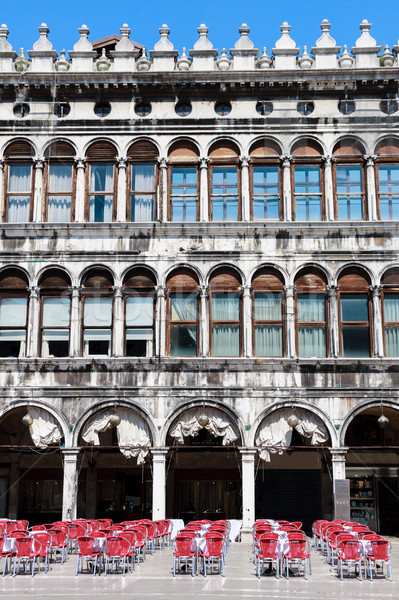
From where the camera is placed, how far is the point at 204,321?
2812 centimetres

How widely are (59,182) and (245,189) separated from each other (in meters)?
6.83

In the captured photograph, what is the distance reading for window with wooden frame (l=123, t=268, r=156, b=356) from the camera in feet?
92.9

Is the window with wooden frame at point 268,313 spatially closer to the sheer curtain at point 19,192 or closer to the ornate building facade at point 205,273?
the ornate building facade at point 205,273

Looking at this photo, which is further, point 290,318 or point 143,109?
point 143,109

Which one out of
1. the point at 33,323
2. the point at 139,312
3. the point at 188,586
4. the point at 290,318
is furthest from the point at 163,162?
the point at 188,586

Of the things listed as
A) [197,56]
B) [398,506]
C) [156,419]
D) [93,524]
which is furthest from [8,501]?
[197,56]

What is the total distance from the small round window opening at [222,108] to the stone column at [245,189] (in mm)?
1942

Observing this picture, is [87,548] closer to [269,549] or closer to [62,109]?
[269,549]

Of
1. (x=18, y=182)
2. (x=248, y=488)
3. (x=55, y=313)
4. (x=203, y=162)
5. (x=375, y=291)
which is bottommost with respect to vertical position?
(x=248, y=488)

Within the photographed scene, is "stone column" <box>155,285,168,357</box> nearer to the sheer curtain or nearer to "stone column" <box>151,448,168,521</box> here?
"stone column" <box>151,448,168,521</box>

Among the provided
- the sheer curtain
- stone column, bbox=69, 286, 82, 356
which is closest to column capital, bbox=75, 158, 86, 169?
the sheer curtain

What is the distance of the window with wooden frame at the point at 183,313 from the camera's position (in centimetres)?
2823

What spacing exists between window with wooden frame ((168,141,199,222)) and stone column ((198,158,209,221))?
0.25m

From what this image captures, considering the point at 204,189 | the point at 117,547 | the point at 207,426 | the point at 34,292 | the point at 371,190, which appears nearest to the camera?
the point at 117,547
